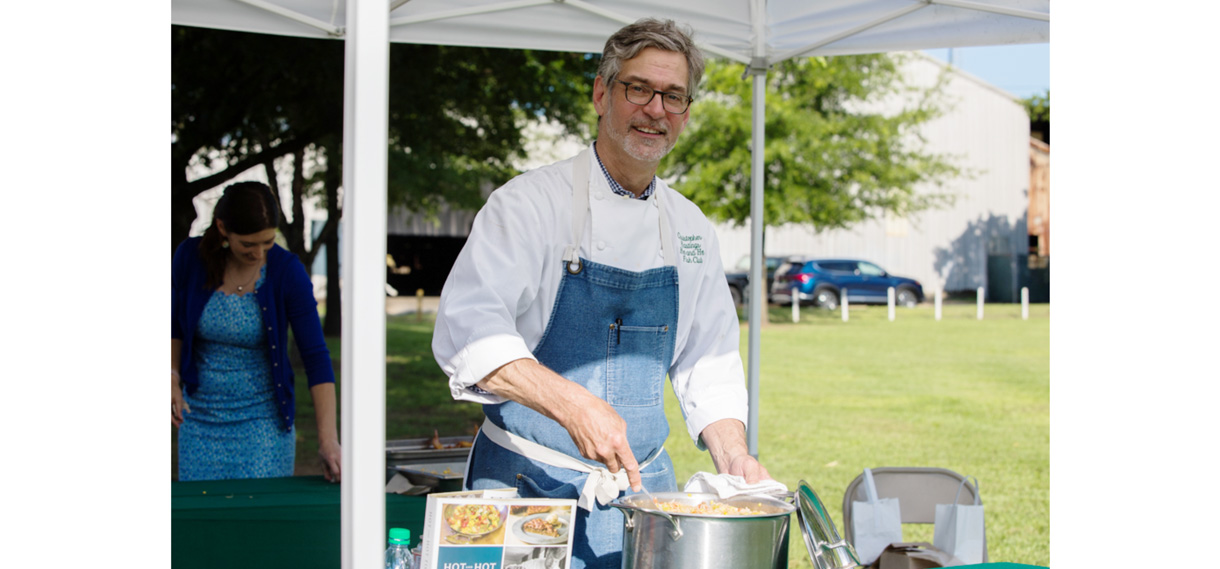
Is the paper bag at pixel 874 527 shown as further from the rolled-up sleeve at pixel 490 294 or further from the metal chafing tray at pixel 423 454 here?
the rolled-up sleeve at pixel 490 294

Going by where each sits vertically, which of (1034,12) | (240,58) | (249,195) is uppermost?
(240,58)

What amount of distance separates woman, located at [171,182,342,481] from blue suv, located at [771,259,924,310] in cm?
1596

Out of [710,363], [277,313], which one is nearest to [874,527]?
[710,363]

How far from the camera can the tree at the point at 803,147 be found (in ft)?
→ 46.8

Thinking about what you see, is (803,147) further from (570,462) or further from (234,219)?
(570,462)

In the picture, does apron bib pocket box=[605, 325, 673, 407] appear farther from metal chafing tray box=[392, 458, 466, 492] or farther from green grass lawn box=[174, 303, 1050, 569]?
green grass lawn box=[174, 303, 1050, 569]

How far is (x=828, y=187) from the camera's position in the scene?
48.9 feet

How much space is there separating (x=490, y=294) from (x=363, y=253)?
0.42m

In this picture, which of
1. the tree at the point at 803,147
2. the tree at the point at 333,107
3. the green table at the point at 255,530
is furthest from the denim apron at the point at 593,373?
the tree at the point at 803,147

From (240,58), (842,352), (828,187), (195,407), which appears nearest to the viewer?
(195,407)

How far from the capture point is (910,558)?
8.21 ft
